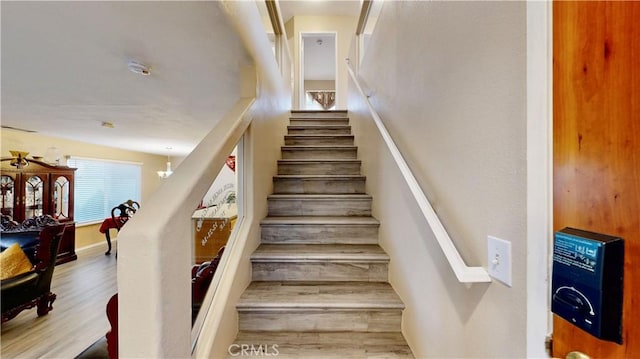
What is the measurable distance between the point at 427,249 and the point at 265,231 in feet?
4.08

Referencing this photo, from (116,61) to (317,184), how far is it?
70.5 inches

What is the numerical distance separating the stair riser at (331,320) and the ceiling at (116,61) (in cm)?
152

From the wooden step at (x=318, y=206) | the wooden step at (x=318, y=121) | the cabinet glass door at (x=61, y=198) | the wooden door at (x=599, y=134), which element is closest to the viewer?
the wooden door at (x=599, y=134)

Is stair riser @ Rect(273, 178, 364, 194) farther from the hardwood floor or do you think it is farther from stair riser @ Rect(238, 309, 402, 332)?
the hardwood floor

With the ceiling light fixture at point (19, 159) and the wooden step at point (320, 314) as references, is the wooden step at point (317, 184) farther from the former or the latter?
the ceiling light fixture at point (19, 159)

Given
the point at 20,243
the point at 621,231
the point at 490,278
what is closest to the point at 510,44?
the point at 621,231

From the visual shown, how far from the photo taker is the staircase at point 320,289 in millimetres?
1395

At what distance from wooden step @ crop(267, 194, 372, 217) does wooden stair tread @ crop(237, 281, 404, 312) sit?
740 millimetres

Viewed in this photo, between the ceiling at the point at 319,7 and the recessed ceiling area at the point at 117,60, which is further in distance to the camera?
the ceiling at the point at 319,7

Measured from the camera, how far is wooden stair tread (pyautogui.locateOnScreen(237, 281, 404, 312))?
4.83 feet

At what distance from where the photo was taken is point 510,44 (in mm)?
681

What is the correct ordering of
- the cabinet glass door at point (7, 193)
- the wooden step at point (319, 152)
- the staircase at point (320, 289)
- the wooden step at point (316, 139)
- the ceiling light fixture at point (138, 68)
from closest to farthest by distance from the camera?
1. the staircase at point (320, 289)
2. the ceiling light fixture at point (138, 68)
3. the wooden step at point (319, 152)
4. the wooden step at point (316, 139)
5. the cabinet glass door at point (7, 193)

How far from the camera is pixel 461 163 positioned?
36.5 inches

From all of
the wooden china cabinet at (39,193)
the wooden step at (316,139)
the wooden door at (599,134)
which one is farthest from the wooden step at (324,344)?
the wooden china cabinet at (39,193)
